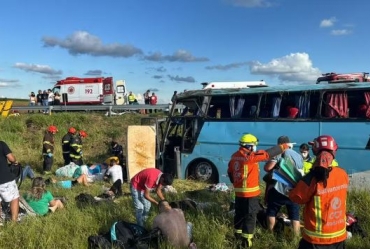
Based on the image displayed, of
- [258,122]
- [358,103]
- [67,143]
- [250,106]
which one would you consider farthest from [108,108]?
[358,103]

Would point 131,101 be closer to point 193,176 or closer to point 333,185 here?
point 193,176

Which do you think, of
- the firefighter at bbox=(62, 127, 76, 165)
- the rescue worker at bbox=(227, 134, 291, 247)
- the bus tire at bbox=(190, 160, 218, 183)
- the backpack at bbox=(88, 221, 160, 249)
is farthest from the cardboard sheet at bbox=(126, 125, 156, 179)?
the rescue worker at bbox=(227, 134, 291, 247)

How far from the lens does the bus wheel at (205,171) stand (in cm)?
1088

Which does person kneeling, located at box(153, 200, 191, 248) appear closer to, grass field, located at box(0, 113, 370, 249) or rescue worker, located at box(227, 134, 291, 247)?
grass field, located at box(0, 113, 370, 249)

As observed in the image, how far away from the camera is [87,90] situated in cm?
3000

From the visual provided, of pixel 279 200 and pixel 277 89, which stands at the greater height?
pixel 277 89

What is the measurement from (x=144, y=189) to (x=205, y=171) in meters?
4.46

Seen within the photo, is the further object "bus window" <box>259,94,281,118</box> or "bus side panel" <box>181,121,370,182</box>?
"bus window" <box>259,94,281,118</box>

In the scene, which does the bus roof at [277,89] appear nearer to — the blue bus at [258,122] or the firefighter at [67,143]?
the blue bus at [258,122]

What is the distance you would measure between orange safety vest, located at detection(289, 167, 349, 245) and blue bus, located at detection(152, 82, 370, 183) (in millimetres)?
5622

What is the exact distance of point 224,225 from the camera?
6.16 m

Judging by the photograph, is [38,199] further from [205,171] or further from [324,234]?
[324,234]

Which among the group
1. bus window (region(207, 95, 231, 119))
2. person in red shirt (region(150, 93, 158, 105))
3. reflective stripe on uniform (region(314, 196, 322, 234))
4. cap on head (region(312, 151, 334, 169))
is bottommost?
reflective stripe on uniform (region(314, 196, 322, 234))

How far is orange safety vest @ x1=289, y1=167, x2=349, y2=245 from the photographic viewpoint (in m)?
3.72
